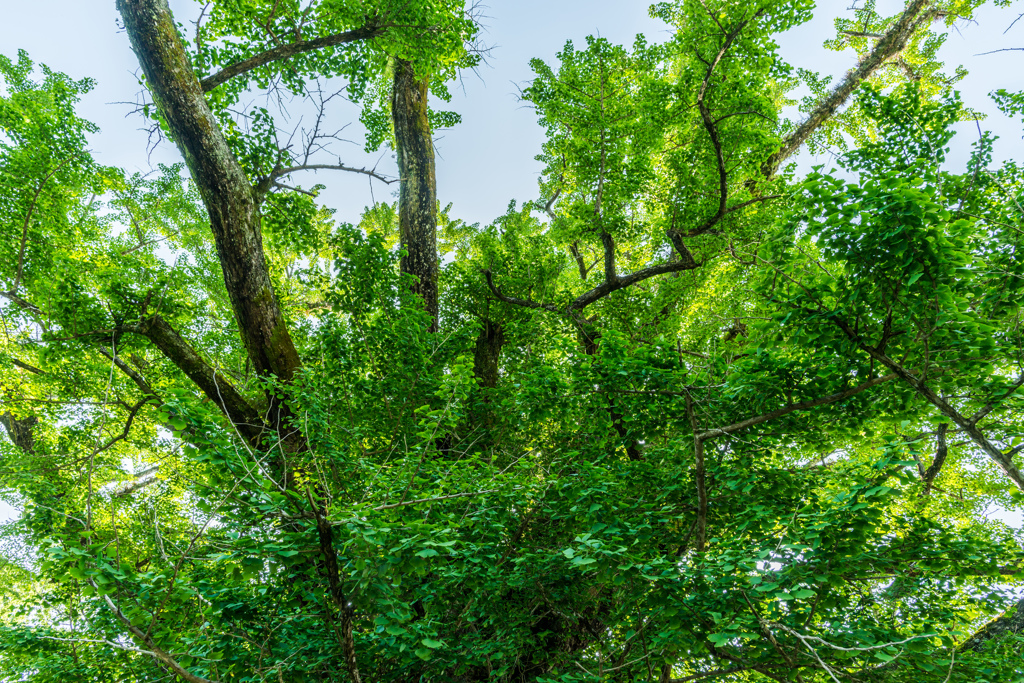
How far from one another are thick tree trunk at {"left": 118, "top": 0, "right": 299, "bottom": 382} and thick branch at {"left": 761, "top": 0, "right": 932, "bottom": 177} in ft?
30.0

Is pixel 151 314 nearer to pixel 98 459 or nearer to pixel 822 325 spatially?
pixel 98 459

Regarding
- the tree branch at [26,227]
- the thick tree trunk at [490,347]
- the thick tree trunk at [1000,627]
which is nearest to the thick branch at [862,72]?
the thick tree trunk at [490,347]

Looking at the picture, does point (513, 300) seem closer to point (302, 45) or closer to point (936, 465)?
point (302, 45)

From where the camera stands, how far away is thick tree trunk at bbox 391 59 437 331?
6.91 metres

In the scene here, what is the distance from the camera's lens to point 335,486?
3963 millimetres

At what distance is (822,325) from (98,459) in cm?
921

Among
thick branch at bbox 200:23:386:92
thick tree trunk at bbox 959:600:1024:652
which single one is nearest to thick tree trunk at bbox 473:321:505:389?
thick branch at bbox 200:23:386:92

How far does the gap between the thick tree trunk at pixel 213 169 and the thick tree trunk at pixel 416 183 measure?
214 centimetres

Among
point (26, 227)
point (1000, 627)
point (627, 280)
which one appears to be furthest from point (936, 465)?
point (26, 227)

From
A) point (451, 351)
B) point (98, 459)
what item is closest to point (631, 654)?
point (451, 351)

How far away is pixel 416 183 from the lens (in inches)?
283

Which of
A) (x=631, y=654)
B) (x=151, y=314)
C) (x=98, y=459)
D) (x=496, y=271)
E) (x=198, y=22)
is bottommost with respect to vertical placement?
(x=631, y=654)

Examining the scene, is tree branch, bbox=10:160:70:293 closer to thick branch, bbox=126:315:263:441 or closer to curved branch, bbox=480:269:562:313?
thick branch, bbox=126:315:263:441

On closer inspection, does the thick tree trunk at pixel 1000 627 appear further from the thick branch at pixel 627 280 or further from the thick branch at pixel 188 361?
the thick branch at pixel 188 361
